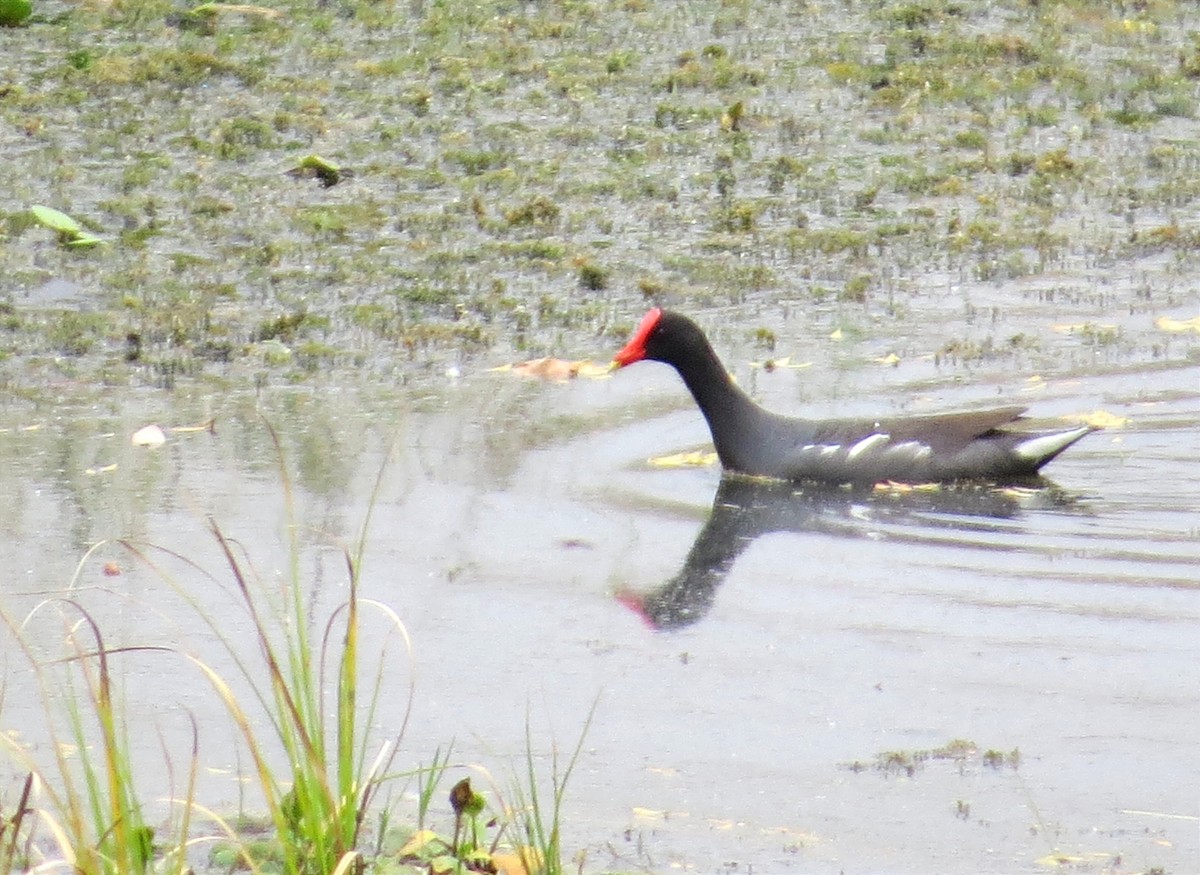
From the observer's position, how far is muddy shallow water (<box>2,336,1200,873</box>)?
5113 millimetres

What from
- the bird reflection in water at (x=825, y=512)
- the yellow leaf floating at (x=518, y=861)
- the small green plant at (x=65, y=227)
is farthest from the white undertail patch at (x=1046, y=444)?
the small green plant at (x=65, y=227)

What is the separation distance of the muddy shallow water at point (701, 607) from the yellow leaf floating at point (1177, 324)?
575 millimetres

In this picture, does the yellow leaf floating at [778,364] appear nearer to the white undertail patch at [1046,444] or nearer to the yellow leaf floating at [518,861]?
the white undertail patch at [1046,444]

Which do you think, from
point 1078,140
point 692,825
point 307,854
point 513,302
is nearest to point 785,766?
point 692,825

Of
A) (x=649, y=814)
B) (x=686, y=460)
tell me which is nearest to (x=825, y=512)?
(x=686, y=460)

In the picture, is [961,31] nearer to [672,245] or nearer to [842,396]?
[672,245]

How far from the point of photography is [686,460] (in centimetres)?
858

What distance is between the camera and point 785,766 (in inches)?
211

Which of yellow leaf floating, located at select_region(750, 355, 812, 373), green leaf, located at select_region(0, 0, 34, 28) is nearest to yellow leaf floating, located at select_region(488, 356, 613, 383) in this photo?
yellow leaf floating, located at select_region(750, 355, 812, 373)

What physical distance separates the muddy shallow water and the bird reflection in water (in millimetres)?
19

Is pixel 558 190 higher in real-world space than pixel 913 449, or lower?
higher

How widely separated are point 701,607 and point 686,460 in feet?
6.33

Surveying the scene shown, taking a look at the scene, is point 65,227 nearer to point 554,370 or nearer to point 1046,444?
point 554,370

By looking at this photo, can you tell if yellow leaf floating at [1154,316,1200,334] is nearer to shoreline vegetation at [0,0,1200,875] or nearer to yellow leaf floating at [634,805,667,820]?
shoreline vegetation at [0,0,1200,875]
